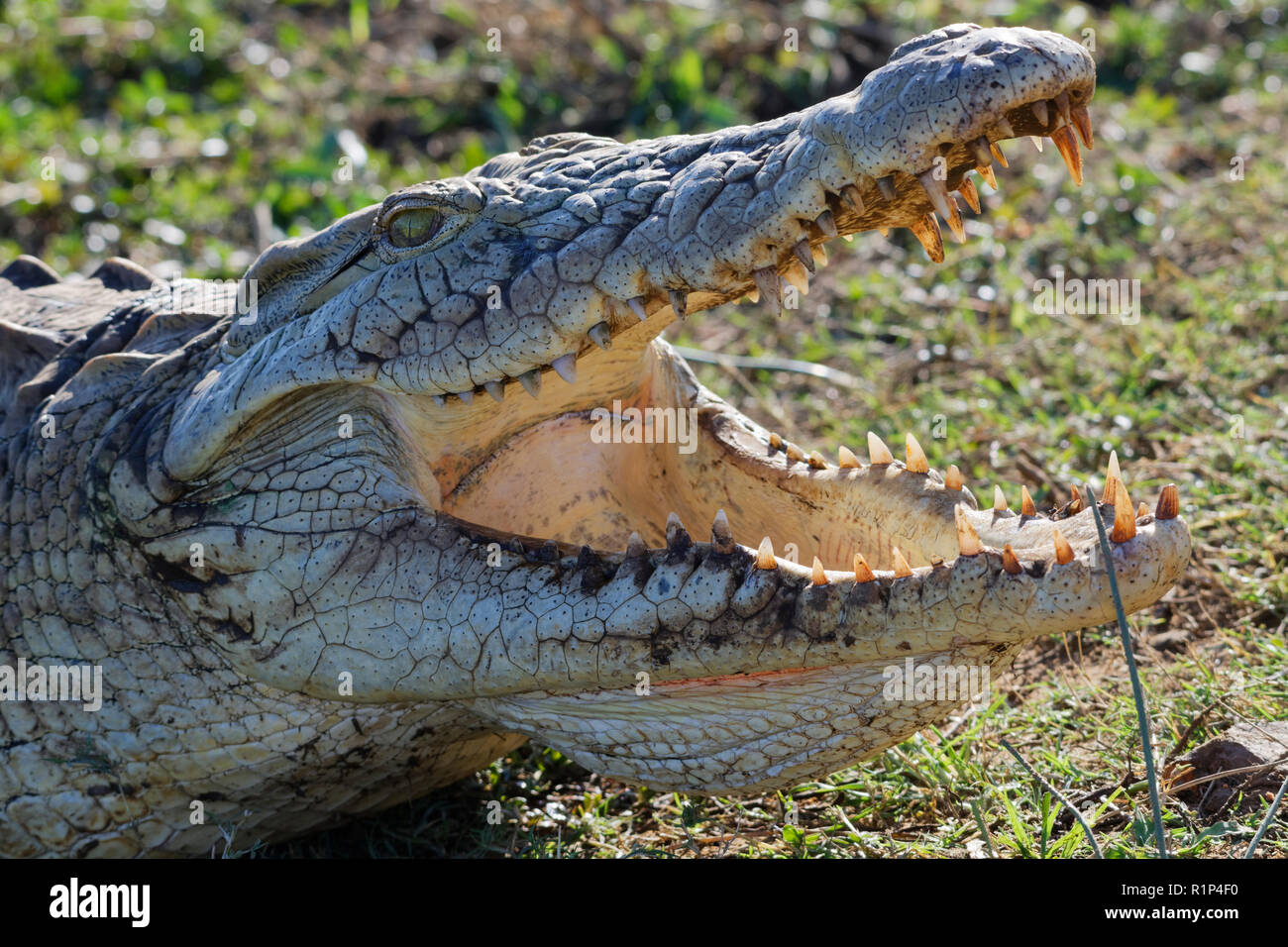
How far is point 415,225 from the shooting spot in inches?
121

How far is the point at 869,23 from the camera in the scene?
7941 mm

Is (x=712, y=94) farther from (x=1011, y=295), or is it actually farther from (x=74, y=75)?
(x=74, y=75)

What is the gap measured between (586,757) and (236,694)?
0.83 metres

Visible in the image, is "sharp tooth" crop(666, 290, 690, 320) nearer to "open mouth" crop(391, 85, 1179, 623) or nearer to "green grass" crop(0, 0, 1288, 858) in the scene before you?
"open mouth" crop(391, 85, 1179, 623)

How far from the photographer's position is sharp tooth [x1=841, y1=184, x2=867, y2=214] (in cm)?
262

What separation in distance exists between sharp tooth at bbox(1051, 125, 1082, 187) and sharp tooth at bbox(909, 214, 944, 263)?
0.29 meters

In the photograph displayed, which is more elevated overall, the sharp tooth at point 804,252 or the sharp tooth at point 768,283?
the sharp tooth at point 804,252

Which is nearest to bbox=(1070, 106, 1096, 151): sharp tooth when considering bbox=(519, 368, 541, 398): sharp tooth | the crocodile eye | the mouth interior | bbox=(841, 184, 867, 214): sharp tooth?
the mouth interior

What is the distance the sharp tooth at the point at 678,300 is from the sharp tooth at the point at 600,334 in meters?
0.16

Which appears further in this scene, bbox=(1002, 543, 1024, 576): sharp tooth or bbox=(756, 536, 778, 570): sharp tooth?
bbox=(756, 536, 778, 570): sharp tooth

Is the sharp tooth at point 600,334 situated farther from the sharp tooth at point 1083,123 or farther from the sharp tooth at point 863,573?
the sharp tooth at point 1083,123

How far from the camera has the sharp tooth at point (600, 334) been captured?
2816mm

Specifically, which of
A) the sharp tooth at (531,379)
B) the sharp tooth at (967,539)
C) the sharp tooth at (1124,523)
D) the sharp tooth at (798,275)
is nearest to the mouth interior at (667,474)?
the sharp tooth at (798,275)

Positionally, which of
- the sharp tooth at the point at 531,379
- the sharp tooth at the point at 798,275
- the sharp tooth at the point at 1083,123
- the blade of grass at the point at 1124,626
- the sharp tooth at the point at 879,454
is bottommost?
the blade of grass at the point at 1124,626
